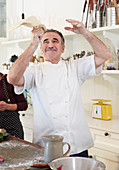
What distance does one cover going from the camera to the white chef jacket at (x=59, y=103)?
176cm

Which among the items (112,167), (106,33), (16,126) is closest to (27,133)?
(16,126)

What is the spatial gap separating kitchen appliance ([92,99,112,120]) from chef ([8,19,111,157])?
98cm

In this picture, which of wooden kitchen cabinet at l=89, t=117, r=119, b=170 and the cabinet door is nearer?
wooden kitchen cabinet at l=89, t=117, r=119, b=170

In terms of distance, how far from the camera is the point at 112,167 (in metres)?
2.39

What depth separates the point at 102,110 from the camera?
110 inches

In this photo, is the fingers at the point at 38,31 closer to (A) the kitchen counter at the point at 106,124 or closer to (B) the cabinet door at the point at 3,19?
(A) the kitchen counter at the point at 106,124

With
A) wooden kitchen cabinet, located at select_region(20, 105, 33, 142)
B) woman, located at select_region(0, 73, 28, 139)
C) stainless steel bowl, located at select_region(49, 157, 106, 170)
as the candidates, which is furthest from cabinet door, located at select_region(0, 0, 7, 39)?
stainless steel bowl, located at select_region(49, 157, 106, 170)

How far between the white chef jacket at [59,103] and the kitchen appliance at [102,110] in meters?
0.98

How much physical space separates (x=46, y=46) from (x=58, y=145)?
84 centimetres

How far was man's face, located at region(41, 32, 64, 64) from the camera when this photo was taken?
1.83 m

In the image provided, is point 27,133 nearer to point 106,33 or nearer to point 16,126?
point 16,126

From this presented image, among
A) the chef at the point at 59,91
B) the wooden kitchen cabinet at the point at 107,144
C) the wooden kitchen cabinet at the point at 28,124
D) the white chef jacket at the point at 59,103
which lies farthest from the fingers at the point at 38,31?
the wooden kitchen cabinet at the point at 28,124

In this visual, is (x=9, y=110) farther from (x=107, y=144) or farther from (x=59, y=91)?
(x=107, y=144)

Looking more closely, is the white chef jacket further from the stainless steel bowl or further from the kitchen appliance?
the kitchen appliance
